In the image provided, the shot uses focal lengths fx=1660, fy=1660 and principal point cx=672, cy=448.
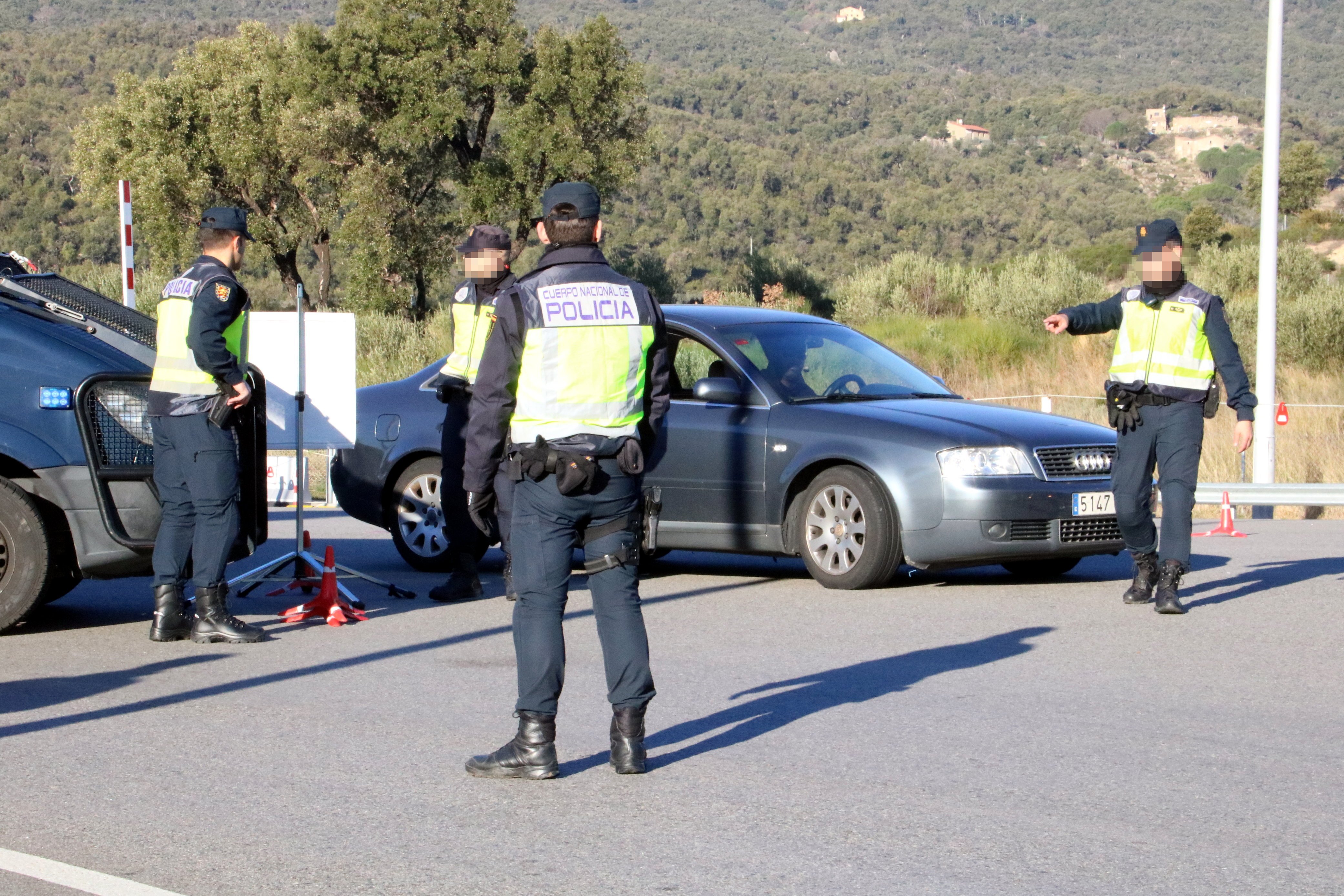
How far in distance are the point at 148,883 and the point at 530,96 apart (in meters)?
38.9

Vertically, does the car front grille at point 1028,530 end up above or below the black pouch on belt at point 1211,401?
below

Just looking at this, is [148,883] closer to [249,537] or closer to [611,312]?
[611,312]

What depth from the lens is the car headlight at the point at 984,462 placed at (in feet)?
29.9

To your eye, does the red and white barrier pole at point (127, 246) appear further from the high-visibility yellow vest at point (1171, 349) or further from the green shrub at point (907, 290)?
the green shrub at point (907, 290)

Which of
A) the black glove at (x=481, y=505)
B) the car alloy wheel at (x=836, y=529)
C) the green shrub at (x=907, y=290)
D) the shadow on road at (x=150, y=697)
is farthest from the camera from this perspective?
the green shrub at (x=907, y=290)

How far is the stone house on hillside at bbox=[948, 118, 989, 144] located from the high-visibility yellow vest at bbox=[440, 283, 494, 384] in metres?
115

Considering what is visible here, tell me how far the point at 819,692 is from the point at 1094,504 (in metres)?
3.21

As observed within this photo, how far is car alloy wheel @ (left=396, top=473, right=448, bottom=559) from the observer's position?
34.8ft

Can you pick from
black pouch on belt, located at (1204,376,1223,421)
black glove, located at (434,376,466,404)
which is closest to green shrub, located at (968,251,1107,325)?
black pouch on belt, located at (1204,376,1223,421)

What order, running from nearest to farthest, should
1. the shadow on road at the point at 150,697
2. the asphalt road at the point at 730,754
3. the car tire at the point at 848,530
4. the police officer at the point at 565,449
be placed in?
the asphalt road at the point at 730,754 → the police officer at the point at 565,449 → the shadow on road at the point at 150,697 → the car tire at the point at 848,530

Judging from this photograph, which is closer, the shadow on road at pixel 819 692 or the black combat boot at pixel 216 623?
the shadow on road at pixel 819 692

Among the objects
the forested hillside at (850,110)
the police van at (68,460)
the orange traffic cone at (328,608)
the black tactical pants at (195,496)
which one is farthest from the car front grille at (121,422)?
the forested hillside at (850,110)

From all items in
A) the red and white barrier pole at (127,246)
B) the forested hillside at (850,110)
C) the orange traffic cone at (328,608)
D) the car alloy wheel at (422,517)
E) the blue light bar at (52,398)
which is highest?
the forested hillside at (850,110)

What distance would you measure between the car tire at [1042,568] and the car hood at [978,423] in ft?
2.72
